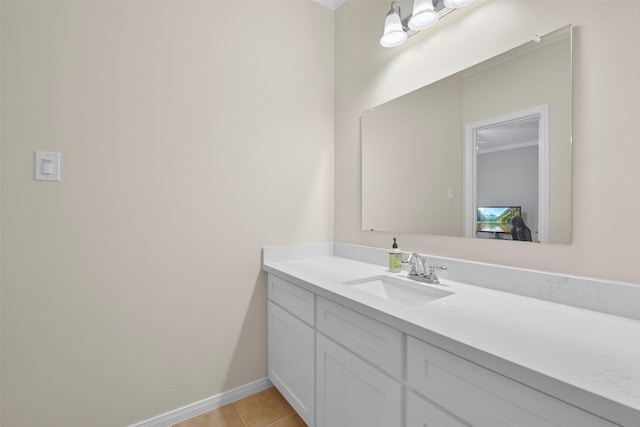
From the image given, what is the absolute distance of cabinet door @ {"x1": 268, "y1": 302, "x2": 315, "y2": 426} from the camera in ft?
4.36

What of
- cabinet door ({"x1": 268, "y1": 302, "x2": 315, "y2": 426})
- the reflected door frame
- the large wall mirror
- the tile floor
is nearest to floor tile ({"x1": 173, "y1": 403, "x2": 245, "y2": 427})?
the tile floor

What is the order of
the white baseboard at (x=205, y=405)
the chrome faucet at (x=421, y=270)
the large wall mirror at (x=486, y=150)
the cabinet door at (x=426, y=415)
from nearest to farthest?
the cabinet door at (x=426, y=415), the large wall mirror at (x=486, y=150), the chrome faucet at (x=421, y=270), the white baseboard at (x=205, y=405)

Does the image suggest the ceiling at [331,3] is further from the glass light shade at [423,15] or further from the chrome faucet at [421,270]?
the chrome faucet at [421,270]

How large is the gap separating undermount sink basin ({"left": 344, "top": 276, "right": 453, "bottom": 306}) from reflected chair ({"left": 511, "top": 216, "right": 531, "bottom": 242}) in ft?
1.14

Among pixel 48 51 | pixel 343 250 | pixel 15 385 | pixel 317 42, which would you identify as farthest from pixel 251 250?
pixel 317 42

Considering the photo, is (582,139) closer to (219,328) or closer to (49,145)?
(219,328)

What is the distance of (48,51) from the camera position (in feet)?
3.92

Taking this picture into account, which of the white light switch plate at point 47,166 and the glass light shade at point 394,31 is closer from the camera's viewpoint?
the white light switch plate at point 47,166

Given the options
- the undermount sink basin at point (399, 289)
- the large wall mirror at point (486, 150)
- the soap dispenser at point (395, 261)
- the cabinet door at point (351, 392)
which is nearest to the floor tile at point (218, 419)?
the cabinet door at point (351, 392)

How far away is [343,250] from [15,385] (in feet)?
5.55

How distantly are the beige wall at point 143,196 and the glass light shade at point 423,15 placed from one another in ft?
2.65

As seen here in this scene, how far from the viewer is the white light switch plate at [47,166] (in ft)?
3.86

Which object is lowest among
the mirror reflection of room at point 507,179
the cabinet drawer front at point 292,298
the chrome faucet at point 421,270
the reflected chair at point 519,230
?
the cabinet drawer front at point 292,298

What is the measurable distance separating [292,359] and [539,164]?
4.66ft
